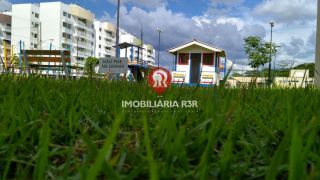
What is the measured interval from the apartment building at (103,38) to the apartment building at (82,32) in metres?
3.75

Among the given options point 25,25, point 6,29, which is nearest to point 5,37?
point 6,29

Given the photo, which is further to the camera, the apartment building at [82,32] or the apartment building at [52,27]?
the apartment building at [82,32]

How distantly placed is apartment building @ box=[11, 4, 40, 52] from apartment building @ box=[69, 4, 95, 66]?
9.39m

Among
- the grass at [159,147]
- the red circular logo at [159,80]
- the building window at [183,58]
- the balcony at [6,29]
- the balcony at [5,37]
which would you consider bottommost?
the grass at [159,147]

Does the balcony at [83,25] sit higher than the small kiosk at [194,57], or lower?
higher

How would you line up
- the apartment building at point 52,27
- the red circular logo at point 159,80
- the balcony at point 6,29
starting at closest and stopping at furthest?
the red circular logo at point 159,80, the apartment building at point 52,27, the balcony at point 6,29

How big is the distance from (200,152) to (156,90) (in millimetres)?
1240

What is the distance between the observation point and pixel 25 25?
287 feet

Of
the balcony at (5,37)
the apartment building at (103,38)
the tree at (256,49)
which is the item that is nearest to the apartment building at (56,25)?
the balcony at (5,37)

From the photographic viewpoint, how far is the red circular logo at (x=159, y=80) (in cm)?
205

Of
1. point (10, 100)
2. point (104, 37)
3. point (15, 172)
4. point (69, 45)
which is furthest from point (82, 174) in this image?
point (104, 37)

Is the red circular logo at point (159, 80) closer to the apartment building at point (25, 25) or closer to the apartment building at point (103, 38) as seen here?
the apartment building at point (25, 25)

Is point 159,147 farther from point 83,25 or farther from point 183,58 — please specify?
point 83,25

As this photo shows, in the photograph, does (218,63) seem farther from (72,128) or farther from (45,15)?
(45,15)
